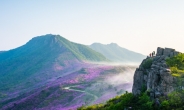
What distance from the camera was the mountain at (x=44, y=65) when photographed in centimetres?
11934

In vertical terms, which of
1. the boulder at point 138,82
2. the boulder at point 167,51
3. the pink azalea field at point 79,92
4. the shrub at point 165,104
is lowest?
the pink azalea field at point 79,92

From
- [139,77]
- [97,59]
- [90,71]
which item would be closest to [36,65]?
[97,59]

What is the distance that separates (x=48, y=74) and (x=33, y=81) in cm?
866

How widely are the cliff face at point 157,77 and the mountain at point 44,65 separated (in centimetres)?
8865

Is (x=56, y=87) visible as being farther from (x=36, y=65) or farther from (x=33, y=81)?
(x=36, y=65)

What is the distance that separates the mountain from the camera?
11934cm

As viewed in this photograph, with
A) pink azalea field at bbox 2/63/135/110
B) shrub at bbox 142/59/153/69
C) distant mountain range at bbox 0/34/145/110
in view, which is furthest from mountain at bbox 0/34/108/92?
shrub at bbox 142/59/153/69

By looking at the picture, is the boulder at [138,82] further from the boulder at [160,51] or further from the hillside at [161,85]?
the boulder at [160,51]

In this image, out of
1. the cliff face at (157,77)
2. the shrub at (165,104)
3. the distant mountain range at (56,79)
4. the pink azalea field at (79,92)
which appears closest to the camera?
the shrub at (165,104)

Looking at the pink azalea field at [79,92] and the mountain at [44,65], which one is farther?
the mountain at [44,65]

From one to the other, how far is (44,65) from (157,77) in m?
120

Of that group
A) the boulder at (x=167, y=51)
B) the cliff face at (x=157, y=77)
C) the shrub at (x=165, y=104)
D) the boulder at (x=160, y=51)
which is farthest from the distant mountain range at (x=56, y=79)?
the shrub at (x=165, y=104)

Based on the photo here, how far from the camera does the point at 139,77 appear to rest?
2655cm

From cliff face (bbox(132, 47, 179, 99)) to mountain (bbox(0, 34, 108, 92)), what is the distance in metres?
88.7
